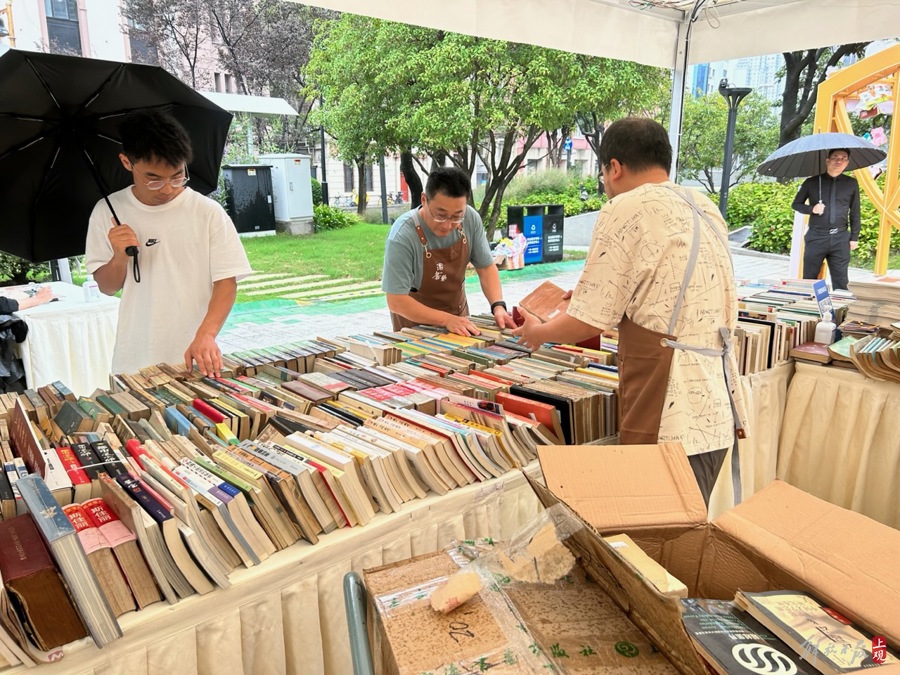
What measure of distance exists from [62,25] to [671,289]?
6.24 m

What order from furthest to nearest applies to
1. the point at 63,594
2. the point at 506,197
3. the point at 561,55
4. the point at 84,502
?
the point at 506,197
the point at 561,55
the point at 84,502
the point at 63,594

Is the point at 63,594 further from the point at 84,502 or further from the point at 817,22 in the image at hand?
the point at 817,22

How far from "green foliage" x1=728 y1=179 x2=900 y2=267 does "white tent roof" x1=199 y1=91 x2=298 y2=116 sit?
30.6ft

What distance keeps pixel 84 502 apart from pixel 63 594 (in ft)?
0.92

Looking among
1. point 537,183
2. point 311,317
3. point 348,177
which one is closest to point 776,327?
point 311,317

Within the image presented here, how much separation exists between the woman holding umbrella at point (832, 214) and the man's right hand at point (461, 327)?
5.30 m

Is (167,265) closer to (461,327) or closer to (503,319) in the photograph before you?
(461,327)

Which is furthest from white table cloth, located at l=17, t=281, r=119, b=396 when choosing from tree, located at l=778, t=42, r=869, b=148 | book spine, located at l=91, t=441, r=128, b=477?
tree, located at l=778, t=42, r=869, b=148

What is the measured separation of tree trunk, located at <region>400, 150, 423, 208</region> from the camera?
10.2 metres

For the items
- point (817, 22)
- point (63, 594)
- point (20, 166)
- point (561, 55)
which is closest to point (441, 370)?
point (63, 594)

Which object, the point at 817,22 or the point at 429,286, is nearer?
the point at 429,286

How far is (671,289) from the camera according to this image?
182 cm

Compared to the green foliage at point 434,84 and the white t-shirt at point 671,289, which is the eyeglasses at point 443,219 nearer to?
the white t-shirt at point 671,289

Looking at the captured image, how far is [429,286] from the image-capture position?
10.9ft
